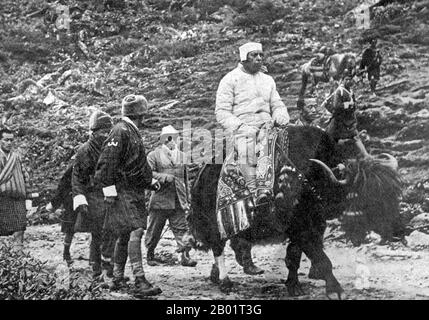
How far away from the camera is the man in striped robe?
23.2 feet

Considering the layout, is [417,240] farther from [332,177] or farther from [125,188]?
[125,188]

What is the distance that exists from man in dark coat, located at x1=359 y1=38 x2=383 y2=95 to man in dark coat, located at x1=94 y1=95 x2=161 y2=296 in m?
2.19

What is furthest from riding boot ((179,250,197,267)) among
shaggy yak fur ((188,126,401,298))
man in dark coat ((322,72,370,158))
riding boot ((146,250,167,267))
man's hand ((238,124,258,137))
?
man in dark coat ((322,72,370,158))

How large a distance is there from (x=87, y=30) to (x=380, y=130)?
10.3 ft

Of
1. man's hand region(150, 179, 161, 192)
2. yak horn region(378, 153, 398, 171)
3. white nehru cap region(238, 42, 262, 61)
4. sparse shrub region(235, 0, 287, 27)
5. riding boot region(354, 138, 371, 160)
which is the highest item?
sparse shrub region(235, 0, 287, 27)

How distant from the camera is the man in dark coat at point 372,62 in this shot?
6.74 meters

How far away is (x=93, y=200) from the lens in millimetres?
6621

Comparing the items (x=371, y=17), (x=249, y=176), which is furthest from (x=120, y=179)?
(x=371, y=17)

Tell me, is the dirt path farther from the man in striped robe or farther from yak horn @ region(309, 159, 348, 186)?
the man in striped robe

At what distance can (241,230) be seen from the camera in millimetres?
6273

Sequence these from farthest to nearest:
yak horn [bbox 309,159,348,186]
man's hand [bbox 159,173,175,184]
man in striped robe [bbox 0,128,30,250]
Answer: man in striped robe [bbox 0,128,30,250] → man's hand [bbox 159,173,175,184] → yak horn [bbox 309,159,348,186]
